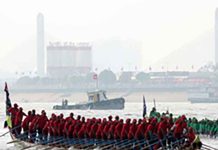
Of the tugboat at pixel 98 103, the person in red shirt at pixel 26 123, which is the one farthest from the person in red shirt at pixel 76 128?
the tugboat at pixel 98 103

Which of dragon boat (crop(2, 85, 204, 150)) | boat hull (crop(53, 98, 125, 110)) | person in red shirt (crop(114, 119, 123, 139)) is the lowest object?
dragon boat (crop(2, 85, 204, 150))

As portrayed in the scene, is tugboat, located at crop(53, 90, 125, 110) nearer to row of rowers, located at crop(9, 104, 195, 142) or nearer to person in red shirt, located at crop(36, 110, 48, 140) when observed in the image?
row of rowers, located at crop(9, 104, 195, 142)

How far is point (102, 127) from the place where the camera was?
140 feet

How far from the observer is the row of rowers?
131ft

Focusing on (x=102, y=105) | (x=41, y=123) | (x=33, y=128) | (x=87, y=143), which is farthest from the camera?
(x=102, y=105)

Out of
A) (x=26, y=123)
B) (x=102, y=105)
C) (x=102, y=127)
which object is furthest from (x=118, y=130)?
(x=102, y=105)

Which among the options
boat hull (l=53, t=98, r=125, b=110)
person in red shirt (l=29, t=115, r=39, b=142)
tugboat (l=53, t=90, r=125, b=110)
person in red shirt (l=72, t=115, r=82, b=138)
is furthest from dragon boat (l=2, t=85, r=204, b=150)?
boat hull (l=53, t=98, r=125, b=110)

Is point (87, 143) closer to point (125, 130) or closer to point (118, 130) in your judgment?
point (118, 130)

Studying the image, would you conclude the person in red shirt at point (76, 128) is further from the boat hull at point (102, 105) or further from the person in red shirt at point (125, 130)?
the boat hull at point (102, 105)

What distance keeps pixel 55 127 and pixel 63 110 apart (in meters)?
84.0

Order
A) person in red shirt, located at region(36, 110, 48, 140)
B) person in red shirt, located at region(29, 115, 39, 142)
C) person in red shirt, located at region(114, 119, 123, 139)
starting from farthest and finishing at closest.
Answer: person in red shirt, located at region(29, 115, 39, 142)
person in red shirt, located at region(36, 110, 48, 140)
person in red shirt, located at region(114, 119, 123, 139)

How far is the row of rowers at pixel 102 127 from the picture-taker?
131 feet

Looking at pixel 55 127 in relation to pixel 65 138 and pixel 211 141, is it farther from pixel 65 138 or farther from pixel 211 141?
pixel 211 141

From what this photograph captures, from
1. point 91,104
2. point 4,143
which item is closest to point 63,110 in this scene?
point 91,104
